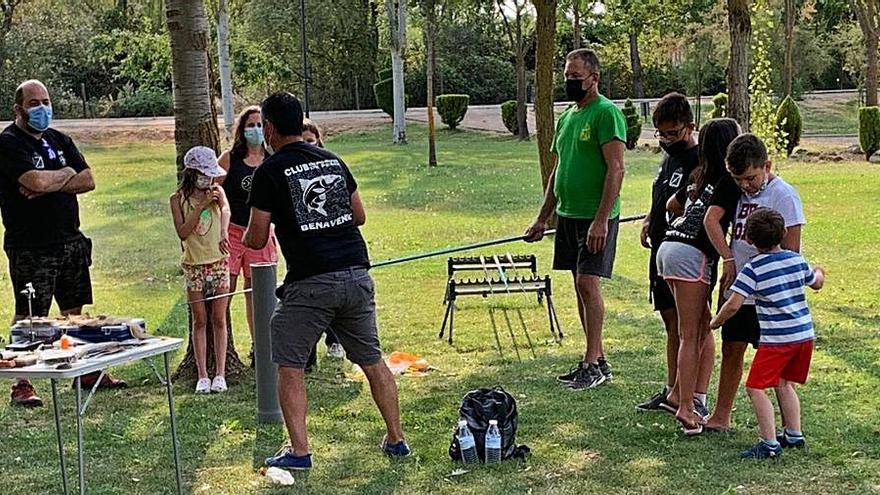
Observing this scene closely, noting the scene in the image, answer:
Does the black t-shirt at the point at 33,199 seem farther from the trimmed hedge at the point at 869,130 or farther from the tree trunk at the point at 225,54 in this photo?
the trimmed hedge at the point at 869,130

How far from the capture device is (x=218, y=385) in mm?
6586

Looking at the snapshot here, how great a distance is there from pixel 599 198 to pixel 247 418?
2.37 m

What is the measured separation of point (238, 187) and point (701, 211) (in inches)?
122

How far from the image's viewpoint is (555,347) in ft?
25.2

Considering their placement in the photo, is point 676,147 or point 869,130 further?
point 869,130

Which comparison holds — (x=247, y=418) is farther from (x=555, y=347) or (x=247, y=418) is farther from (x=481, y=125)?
(x=481, y=125)

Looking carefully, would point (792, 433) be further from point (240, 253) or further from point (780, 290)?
point (240, 253)

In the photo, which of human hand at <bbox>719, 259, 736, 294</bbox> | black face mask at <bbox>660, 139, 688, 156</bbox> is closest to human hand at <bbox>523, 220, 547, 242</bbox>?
black face mask at <bbox>660, 139, 688, 156</bbox>

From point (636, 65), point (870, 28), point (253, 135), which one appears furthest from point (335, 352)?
point (636, 65)

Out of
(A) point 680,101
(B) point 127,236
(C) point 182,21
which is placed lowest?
(B) point 127,236

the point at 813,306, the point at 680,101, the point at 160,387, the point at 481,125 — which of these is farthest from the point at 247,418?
the point at 481,125

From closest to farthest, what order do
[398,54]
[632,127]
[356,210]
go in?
[356,210], [632,127], [398,54]

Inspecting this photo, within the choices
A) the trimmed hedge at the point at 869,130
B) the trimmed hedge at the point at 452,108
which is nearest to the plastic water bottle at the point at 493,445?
the trimmed hedge at the point at 869,130

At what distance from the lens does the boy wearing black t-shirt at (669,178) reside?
5.39 m
